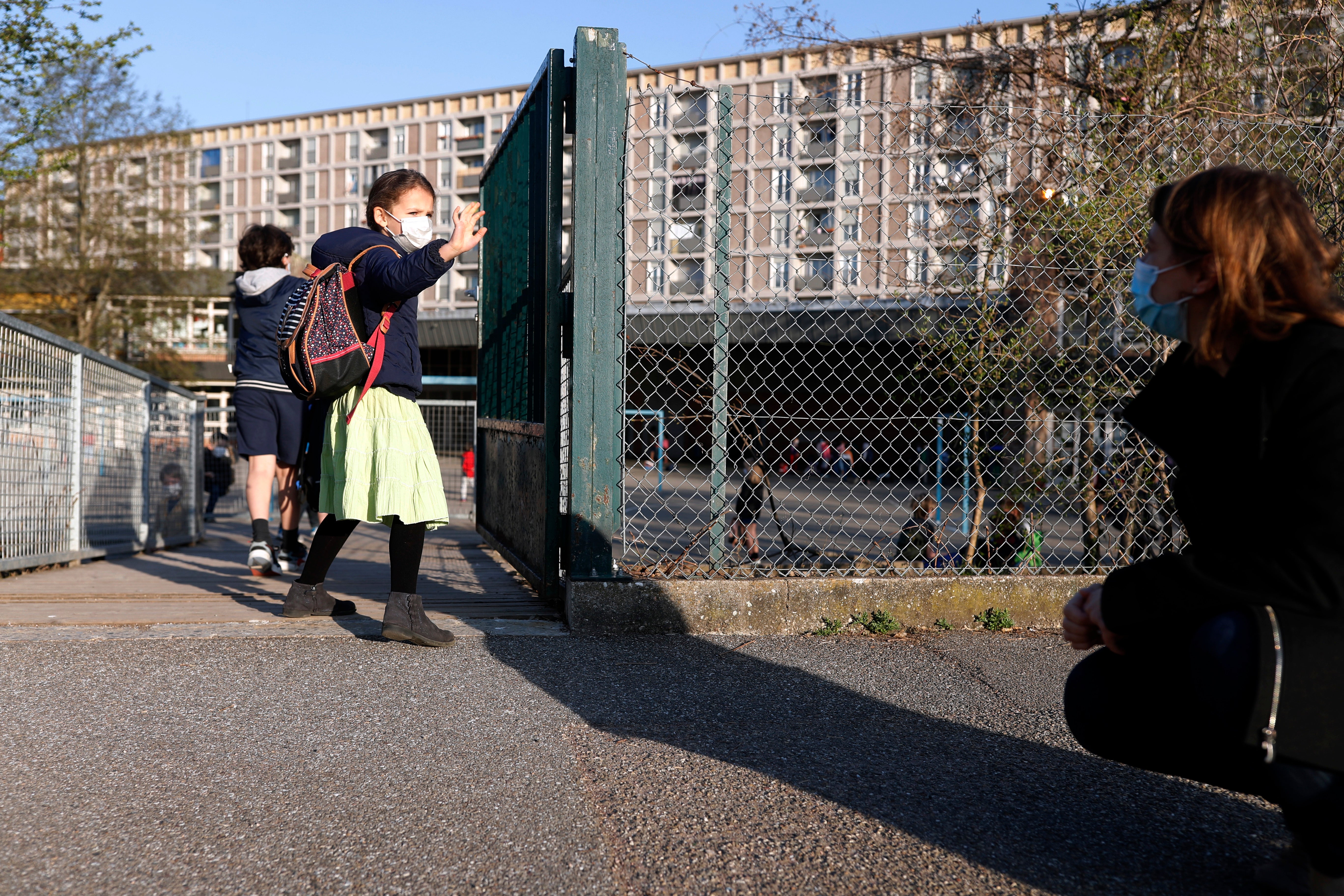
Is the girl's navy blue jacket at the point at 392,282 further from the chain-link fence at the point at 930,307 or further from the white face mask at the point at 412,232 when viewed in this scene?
the chain-link fence at the point at 930,307

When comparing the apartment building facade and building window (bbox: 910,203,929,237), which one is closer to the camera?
the apartment building facade

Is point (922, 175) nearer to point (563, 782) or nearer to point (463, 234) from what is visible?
point (463, 234)

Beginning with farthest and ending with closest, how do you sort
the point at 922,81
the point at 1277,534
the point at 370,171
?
1. the point at 370,171
2. the point at 922,81
3. the point at 1277,534

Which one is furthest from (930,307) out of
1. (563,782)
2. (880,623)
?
(563,782)

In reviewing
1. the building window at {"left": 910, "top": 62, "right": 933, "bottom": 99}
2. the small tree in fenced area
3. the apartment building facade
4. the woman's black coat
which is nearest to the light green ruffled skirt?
the apartment building facade

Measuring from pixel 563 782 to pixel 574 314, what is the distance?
2158 mm

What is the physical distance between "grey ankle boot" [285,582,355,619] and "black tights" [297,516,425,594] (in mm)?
48

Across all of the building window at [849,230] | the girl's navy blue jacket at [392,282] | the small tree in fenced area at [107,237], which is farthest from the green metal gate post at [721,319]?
the small tree in fenced area at [107,237]

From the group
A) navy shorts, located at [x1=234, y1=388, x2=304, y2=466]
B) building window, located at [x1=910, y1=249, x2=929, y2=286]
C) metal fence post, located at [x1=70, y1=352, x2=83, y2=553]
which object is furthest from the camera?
metal fence post, located at [x1=70, y1=352, x2=83, y2=553]

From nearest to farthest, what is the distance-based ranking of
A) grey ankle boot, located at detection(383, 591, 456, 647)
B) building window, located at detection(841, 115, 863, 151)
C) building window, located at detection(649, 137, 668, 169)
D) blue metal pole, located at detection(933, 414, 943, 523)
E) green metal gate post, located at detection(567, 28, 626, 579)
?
grey ankle boot, located at detection(383, 591, 456, 647), green metal gate post, located at detection(567, 28, 626, 579), building window, located at detection(649, 137, 668, 169), building window, located at detection(841, 115, 863, 151), blue metal pole, located at detection(933, 414, 943, 523)

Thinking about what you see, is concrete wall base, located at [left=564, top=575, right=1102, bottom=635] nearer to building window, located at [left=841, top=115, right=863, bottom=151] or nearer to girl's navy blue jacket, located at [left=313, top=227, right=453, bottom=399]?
girl's navy blue jacket, located at [left=313, top=227, right=453, bottom=399]

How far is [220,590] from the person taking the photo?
16.6ft

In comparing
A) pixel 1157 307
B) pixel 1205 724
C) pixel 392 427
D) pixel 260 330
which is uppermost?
pixel 260 330

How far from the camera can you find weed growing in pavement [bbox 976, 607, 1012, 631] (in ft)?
13.8
